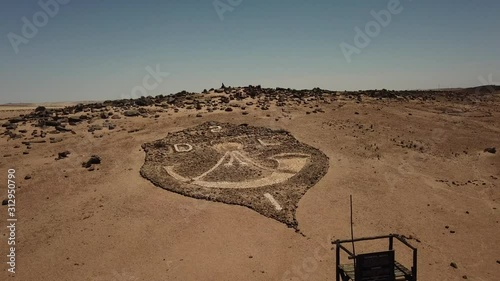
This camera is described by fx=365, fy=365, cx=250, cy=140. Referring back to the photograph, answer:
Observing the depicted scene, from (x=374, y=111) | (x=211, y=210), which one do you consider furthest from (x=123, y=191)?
(x=374, y=111)

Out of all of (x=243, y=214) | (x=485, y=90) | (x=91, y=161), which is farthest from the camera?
(x=485, y=90)

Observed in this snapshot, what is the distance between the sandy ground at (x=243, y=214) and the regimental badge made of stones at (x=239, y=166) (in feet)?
1.81

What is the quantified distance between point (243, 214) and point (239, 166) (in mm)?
3881

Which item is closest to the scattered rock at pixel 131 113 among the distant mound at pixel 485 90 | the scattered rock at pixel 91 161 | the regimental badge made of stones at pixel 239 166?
the regimental badge made of stones at pixel 239 166

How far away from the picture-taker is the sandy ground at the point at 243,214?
35.1ft

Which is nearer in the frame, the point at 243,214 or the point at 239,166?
the point at 243,214

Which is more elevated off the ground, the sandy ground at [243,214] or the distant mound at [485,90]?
the distant mound at [485,90]

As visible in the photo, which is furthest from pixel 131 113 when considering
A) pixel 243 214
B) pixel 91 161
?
pixel 243 214

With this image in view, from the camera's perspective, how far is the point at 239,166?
16906mm

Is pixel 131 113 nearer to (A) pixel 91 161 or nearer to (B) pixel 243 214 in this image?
(A) pixel 91 161

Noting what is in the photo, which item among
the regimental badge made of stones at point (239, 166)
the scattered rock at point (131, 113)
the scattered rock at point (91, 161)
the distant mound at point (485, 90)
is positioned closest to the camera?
the regimental badge made of stones at point (239, 166)

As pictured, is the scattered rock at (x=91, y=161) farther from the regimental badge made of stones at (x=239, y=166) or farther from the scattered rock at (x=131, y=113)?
the scattered rock at (x=131, y=113)

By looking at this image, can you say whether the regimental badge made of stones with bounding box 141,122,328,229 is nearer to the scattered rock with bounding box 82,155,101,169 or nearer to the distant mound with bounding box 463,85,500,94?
the scattered rock with bounding box 82,155,101,169

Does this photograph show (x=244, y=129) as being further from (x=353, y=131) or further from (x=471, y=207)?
(x=471, y=207)
